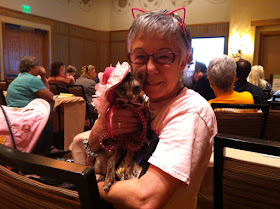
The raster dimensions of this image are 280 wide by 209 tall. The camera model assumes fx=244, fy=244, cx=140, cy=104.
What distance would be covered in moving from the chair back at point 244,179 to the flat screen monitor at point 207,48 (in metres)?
8.94

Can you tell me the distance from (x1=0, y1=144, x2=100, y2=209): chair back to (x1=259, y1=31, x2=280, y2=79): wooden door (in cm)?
944

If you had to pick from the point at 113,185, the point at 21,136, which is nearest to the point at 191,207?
the point at 113,185

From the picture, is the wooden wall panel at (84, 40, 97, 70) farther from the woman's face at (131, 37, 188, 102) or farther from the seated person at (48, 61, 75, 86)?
the woman's face at (131, 37, 188, 102)

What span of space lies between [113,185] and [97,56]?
37.6 feet

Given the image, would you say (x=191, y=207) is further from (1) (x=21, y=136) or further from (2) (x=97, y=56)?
(2) (x=97, y=56)

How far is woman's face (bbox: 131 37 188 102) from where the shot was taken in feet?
3.03

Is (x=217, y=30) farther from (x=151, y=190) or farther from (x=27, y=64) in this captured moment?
(x=151, y=190)

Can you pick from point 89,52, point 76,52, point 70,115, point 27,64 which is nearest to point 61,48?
point 76,52

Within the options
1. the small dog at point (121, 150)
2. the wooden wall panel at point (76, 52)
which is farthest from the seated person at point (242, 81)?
the wooden wall panel at point (76, 52)

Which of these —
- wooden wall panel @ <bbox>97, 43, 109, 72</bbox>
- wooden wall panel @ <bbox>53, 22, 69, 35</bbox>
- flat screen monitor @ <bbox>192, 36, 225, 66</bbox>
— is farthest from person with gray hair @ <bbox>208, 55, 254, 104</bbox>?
wooden wall panel @ <bbox>97, 43, 109, 72</bbox>

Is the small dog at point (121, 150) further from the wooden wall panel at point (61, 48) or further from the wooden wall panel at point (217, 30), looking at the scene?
the wooden wall panel at point (61, 48)

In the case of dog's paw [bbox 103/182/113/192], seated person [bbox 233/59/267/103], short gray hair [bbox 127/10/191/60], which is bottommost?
dog's paw [bbox 103/182/113/192]

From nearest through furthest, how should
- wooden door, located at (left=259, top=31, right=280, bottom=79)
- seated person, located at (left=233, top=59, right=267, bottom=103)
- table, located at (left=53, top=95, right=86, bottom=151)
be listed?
seated person, located at (left=233, top=59, right=267, bottom=103)
table, located at (left=53, top=95, right=86, bottom=151)
wooden door, located at (left=259, top=31, right=280, bottom=79)

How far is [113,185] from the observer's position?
0.88 m
